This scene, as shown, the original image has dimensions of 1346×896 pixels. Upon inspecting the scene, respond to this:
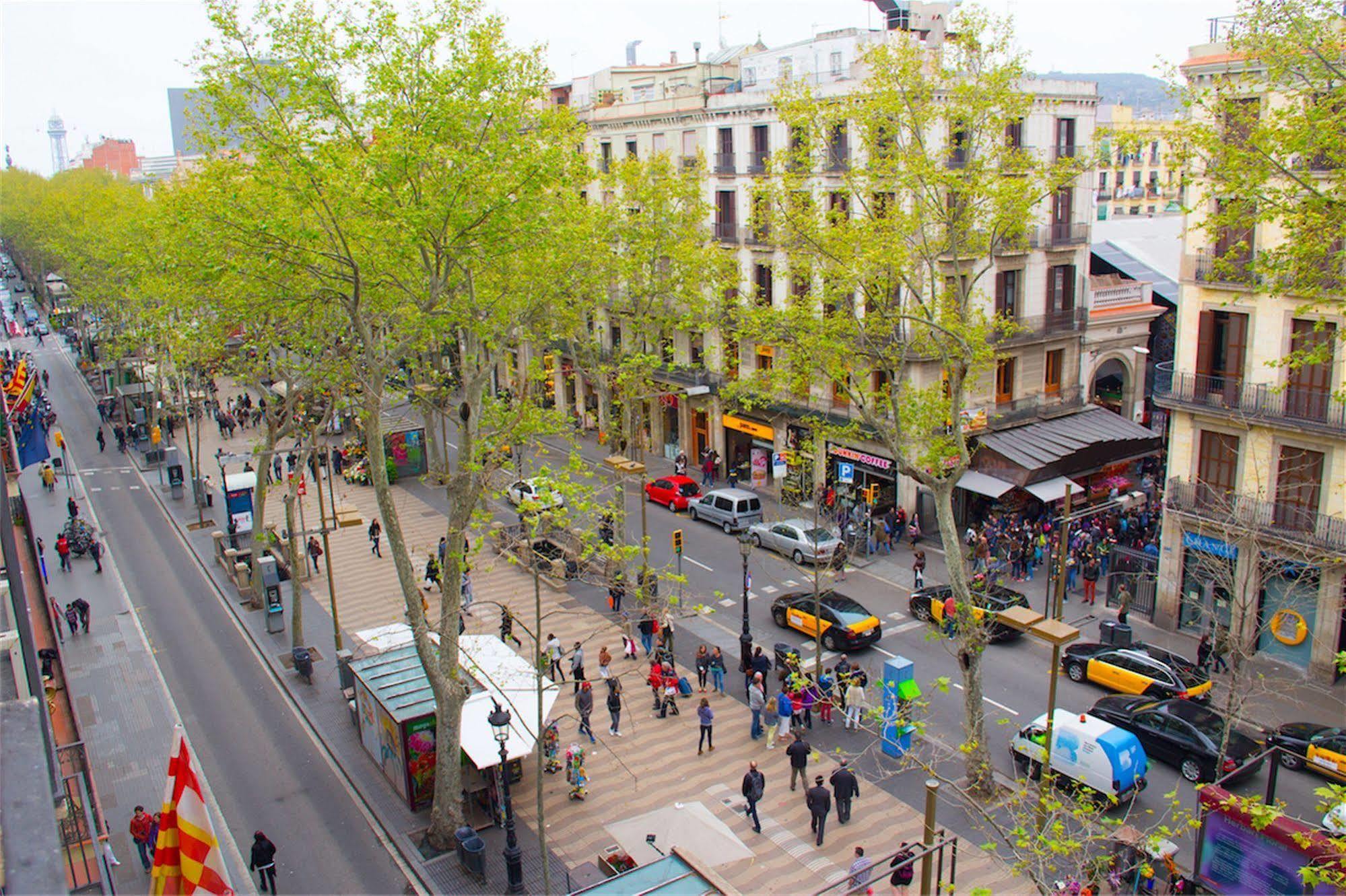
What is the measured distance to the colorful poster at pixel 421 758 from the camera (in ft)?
66.5

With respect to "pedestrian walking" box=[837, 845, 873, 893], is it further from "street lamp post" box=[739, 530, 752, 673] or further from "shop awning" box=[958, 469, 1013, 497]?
"shop awning" box=[958, 469, 1013, 497]

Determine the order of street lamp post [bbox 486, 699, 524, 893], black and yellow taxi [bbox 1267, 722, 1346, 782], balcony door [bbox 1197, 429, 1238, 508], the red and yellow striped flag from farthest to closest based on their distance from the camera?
balcony door [bbox 1197, 429, 1238, 508]
black and yellow taxi [bbox 1267, 722, 1346, 782]
street lamp post [bbox 486, 699, 524, 893]
the red and yellow striped flag

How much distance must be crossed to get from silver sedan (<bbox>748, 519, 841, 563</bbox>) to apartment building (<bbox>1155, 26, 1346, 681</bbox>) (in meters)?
9.87

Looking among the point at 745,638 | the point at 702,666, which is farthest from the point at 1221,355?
the point at 702,666

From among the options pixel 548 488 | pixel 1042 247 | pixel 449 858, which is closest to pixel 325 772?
pixel 449 858

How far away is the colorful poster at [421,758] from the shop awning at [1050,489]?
22.2 m

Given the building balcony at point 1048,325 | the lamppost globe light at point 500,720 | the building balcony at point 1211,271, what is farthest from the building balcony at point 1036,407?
the lamppost globe light at point 500,720

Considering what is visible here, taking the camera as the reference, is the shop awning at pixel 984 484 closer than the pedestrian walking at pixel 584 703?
No

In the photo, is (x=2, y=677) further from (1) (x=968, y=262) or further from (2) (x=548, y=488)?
(1) (x=968, y=262)

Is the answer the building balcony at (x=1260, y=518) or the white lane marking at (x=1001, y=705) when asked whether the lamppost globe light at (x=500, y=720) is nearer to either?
the white lane marking at (x=1001, y=705)

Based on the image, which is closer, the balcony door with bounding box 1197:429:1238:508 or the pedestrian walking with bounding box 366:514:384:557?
the balcony door with bounding box 1197:429:1238:508

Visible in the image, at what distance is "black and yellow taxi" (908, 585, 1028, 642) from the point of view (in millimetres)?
27109

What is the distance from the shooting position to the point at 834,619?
2744 cm

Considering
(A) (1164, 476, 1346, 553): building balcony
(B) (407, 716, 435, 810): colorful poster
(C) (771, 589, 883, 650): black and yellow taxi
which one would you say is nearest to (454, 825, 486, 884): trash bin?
(B) (407, 716, 435, 810): colorful poster
